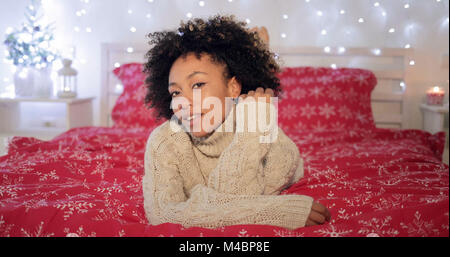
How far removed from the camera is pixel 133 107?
2342mm

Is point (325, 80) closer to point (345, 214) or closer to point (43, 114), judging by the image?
point (345, 214)

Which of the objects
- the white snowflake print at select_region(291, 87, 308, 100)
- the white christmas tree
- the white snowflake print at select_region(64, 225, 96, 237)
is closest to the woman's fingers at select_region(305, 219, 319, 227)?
the white snowflake print at select_region(64, 225, 96, 237)

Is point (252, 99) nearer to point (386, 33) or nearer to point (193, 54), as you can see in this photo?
point (193, 54)

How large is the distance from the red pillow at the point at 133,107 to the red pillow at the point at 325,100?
2.43ft

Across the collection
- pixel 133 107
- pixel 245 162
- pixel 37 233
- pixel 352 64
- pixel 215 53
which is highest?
pixel 352 64

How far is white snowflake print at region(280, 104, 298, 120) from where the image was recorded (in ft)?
7.45

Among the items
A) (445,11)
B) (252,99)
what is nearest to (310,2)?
(445,11)

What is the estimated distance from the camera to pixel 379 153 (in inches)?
63.4

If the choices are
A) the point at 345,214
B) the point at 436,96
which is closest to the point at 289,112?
the point at 436,96

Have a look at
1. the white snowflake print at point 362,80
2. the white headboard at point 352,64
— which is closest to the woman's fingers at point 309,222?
the white snowflake print at point 362,80

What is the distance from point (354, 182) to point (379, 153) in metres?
0.42

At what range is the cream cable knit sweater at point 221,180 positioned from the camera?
84 centimetres

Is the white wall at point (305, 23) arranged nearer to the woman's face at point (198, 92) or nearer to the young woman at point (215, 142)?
the young woman at point (215, 142)

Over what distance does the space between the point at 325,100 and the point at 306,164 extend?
0.88 m
